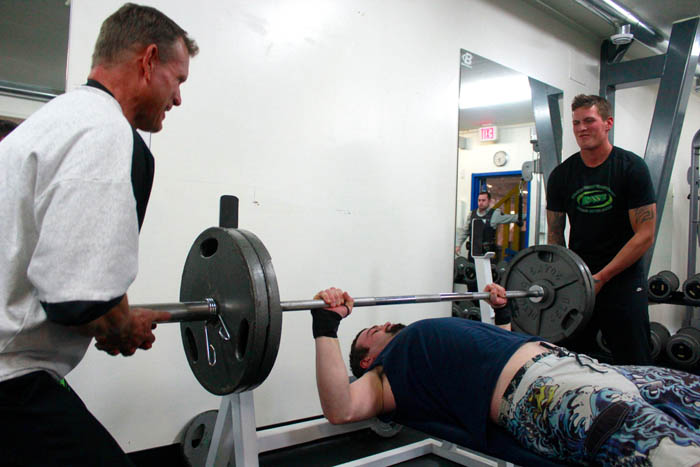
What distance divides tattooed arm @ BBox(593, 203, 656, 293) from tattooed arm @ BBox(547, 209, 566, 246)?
29 cm

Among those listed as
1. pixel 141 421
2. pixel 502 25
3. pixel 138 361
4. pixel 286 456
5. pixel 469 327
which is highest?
pixel 502 25

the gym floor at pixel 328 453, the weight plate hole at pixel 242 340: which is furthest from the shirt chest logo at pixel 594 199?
the weight plate hole at pixel 242 340

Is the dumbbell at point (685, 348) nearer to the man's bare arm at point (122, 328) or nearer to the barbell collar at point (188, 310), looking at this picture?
the barbell collar at point (188, 310)

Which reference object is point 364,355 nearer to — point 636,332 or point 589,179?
point 636,332

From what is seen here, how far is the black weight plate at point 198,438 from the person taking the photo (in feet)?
5.67

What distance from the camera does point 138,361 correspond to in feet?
5.79

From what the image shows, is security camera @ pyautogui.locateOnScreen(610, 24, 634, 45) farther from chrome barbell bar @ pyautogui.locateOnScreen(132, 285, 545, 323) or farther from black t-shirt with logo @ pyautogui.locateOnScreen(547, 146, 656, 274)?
chrome barbell bar @ pyautogui.locateOnScreen(132, 285, 545, 323)

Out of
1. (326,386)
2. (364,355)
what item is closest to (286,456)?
(364,355)

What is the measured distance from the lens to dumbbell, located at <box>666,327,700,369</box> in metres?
3.40

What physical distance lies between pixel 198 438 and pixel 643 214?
6.50ft

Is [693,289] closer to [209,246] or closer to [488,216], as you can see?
[488,216]

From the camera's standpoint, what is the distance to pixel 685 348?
345cm

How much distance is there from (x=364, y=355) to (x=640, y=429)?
754mm

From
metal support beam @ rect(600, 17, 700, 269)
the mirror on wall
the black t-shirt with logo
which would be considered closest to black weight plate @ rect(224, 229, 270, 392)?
the black t-shirt with logo
